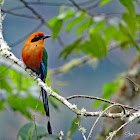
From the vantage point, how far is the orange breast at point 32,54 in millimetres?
1074

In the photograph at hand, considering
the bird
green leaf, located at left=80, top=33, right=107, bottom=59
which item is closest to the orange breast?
the bird

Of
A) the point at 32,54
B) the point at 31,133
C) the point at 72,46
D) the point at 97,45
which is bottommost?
the point at 31,133

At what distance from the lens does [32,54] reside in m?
1.11

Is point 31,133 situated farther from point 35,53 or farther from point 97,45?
point 97,45

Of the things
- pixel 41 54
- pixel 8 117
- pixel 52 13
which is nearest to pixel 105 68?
pixel 52 13

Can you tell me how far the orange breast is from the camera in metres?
1.07

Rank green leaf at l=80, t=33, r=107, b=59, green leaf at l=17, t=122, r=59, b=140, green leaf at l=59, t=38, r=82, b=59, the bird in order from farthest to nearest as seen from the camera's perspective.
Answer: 1. green leaf at l=59, t=38, r=82, b=59
2. green leaf at l=80, t=33, r=107, b=59
3. the bird
4. green leaf at l=17, t=122, r=59, b=140

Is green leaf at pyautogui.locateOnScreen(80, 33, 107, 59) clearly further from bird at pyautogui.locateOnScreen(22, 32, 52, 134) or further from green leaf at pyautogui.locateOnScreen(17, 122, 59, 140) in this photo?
green leaf at pyautogui.locateOnScreen(17, 122, 59, 140)

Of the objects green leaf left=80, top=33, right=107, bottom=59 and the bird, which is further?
green leaf left=80, top=33, right=107, bottom=59

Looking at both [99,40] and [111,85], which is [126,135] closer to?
[99,40]

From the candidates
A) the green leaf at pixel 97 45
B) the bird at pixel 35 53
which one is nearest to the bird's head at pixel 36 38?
the bird at pixel 35 53

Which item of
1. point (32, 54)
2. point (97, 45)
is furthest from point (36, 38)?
point (97, 45)

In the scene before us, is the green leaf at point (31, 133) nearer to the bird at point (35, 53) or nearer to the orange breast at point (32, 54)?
the bird at point (35, 53)

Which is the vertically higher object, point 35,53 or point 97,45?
point 97,45
